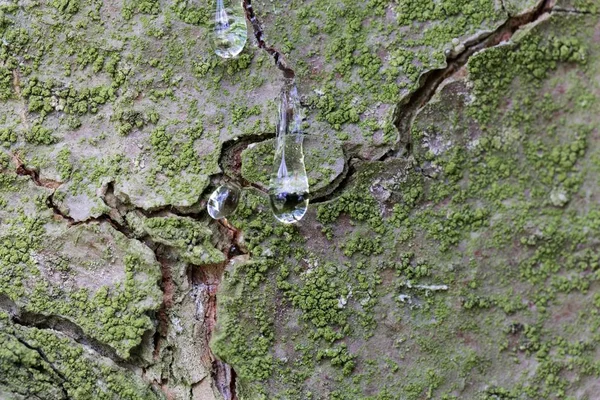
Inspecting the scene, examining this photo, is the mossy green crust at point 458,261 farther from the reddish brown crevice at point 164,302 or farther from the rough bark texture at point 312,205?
the reddish brown crevice at point 164,302

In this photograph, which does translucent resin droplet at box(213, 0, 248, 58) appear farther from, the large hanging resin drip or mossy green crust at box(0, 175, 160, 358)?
mossy green crust at box(0, 175, 160, 358)

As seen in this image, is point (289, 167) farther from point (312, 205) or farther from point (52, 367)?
point (52, 367)

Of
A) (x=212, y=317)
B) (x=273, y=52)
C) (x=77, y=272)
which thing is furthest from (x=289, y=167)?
(x=77, y=272)

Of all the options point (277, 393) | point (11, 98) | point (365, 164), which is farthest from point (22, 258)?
point (365, 164)

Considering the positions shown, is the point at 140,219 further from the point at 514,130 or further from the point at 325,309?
the point at 514,130

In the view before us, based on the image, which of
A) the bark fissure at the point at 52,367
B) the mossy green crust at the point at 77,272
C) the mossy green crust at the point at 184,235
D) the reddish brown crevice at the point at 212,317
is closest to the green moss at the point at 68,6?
the mossy green crust at the point at 77,272
